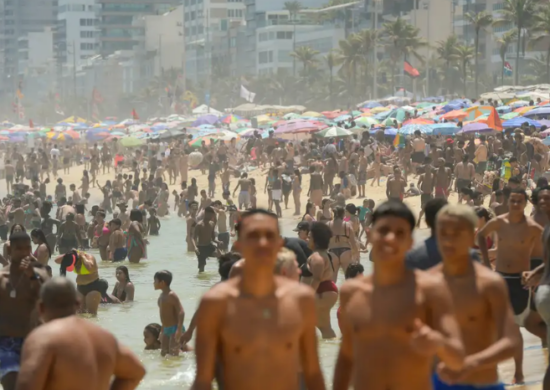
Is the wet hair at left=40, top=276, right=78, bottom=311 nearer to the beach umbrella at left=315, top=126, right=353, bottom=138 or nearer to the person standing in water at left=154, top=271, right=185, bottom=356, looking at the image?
the person standing in water at left=154, top=271, right=185, bottom=356

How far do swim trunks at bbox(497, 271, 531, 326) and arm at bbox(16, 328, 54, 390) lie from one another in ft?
13.2

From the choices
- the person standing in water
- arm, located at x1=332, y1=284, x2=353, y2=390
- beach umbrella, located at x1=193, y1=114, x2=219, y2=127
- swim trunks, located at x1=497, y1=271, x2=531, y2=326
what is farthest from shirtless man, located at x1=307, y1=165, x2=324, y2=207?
beach umbrella, located at x1=193, y1=114, x2=219, y2=127

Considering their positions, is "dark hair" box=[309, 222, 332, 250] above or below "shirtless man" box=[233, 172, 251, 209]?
above

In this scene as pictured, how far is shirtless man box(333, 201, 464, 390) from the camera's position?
3.85 meters

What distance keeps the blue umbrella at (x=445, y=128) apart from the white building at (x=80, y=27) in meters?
144

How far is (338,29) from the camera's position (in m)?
97.4

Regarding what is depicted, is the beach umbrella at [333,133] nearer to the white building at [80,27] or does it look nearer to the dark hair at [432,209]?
the dark hair at [432,209]

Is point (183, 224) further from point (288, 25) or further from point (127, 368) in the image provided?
point (288, 25)

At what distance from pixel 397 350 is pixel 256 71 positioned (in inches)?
4226

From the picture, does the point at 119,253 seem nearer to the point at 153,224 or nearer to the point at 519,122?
the point at 153,224

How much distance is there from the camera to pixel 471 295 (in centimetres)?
423

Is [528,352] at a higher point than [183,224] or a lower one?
higher

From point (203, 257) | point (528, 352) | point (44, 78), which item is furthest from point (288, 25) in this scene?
point (528, 352)

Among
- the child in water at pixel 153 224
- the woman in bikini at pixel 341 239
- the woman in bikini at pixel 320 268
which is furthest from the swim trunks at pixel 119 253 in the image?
the woman in bikini at pixel 320 268
